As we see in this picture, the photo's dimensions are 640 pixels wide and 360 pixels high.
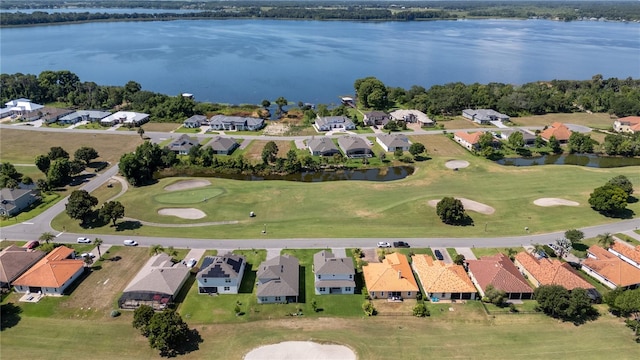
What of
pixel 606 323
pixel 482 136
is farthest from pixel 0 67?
pixel 606 323

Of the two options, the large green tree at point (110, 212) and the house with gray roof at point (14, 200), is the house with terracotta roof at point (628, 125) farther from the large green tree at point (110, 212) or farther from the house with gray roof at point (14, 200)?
the house with gray roof at point (14, 200)

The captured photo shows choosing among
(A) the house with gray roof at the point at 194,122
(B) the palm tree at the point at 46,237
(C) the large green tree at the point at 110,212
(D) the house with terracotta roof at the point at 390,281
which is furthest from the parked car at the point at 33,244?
(A) the house with gray roof at the point at 194,122

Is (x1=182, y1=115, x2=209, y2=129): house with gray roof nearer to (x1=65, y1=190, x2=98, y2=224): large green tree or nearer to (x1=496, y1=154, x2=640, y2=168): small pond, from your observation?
(x1=65, y1=190, x2=98, y2=224): large green tree

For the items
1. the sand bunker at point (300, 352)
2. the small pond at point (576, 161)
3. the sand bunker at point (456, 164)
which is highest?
the sand bunker at point (456, 164)

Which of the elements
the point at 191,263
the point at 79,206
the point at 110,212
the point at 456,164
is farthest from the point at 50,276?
the point at 456,164

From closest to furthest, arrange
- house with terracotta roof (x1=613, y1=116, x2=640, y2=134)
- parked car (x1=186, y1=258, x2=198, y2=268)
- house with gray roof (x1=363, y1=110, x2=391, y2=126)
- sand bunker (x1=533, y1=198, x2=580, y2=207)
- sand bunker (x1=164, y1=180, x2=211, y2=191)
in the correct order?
1. parked car (x1=186, y1=258, x2=198, y2=268)
2. sand bunker (x1=533, y1=198, x2=580, y2=207)
3. sand bunker (x1=164, y1=180, x2=211, y2=191)
4. house with terracotta roof (x1=613, y1=116, x2=640, y2=134)
5. house with gray roof (x1=363, y1=110, x2=391, y2=126)

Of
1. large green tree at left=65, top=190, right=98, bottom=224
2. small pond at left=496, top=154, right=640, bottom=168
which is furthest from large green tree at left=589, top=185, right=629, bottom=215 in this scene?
large green tree at left=65, top=190, right=98, bottom=224
